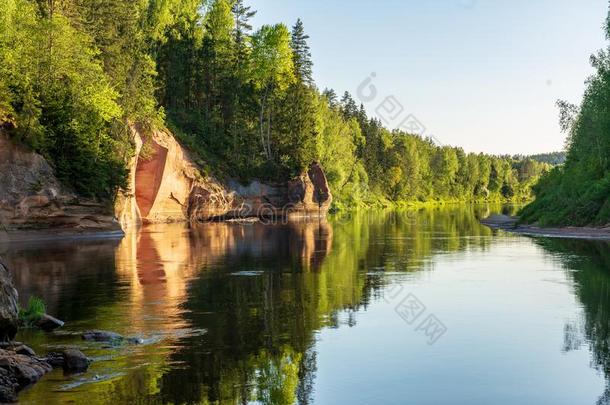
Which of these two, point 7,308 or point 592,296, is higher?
point 7,308

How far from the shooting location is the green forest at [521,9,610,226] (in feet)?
210

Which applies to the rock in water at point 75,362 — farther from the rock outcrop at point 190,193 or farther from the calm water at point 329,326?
the rock outcrop at point 190,193

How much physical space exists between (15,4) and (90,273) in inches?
1455

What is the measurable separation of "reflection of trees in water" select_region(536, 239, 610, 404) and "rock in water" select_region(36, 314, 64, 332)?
1442 cm

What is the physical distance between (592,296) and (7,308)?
20.6 meters

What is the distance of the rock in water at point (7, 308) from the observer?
54.2ft

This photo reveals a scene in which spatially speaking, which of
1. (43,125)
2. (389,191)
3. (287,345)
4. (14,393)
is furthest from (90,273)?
(389,191)

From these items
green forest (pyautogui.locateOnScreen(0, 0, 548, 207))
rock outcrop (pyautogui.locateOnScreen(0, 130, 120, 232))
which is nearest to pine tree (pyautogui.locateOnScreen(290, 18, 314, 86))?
green forest (pyautogui.locateOnScreen(0, 0, 548, 207))

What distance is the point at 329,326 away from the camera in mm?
20203

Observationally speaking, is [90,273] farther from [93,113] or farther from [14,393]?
[93,113]

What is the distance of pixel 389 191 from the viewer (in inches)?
7274

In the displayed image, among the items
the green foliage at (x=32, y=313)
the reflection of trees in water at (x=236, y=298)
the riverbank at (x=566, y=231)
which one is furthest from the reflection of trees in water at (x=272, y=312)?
the riverbank at (x=566, y=231)

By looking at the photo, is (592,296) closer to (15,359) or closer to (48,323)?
(48,323)

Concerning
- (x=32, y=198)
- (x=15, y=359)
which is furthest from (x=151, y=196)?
(x=15, y=359)
